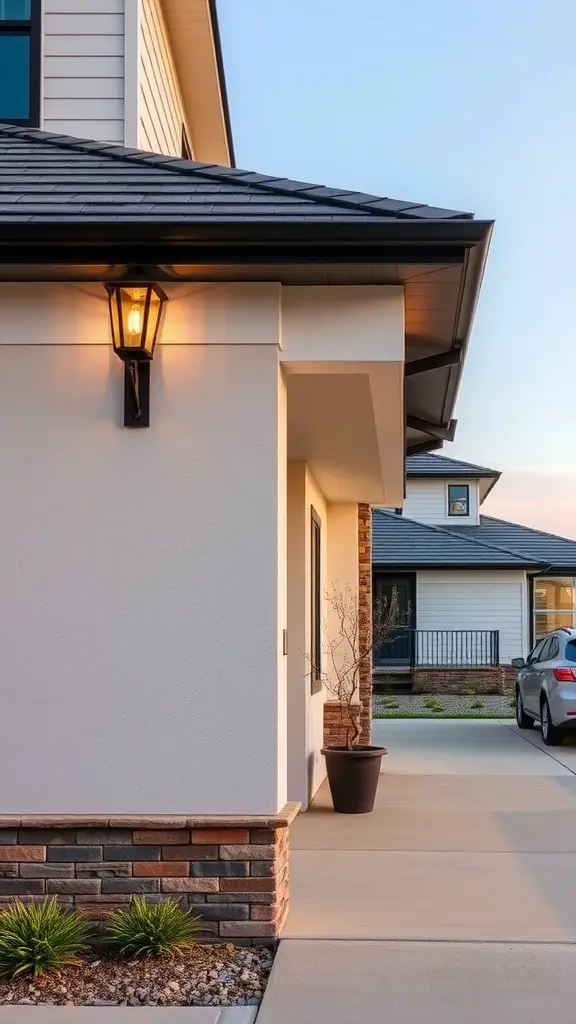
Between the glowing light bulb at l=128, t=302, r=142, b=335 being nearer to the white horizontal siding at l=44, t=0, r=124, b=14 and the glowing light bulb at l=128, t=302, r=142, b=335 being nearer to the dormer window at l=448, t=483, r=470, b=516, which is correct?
the white horizontal siding at l=44, t=0, r=124, b=14

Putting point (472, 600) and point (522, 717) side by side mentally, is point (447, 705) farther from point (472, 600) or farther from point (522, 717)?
point (472, 600)

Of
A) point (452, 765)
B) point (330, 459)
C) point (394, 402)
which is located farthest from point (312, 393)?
point (452, 765)

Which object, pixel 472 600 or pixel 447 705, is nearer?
pixel 447 705

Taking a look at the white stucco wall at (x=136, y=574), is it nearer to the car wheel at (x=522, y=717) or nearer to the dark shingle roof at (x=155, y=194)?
the dark shingle roof at (x=155, y=194)

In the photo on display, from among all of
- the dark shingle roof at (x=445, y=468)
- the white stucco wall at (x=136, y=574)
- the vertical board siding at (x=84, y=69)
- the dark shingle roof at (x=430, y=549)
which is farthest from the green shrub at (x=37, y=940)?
the dark shingle roof at (x=445, y=468)

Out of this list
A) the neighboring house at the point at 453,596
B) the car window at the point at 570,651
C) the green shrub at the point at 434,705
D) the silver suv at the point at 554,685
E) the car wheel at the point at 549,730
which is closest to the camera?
the silver suv at the point at 554,685

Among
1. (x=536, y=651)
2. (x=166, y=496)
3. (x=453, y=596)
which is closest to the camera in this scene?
(x=166, y=496)

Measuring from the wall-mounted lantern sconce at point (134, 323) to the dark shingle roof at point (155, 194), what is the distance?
14.2 inches

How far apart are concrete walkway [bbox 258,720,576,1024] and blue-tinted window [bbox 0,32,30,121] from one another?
611 centimetres

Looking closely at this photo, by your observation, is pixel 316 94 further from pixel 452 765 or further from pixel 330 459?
pixel 452 765

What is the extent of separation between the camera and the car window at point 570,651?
14.3 metres

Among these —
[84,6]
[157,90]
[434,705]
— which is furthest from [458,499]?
[84,6]

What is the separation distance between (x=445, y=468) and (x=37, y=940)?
25.6 m

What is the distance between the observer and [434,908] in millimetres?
6043
